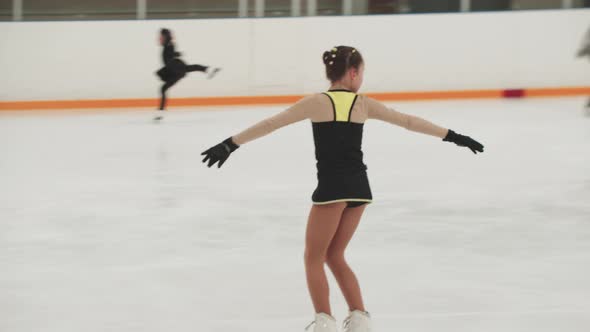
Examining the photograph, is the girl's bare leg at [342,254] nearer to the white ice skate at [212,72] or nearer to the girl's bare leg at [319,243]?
the girl's bare leg at [319,243]

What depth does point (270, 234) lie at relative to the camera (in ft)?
21.0

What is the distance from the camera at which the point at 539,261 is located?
18.3 feet

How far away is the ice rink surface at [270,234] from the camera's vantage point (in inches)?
178

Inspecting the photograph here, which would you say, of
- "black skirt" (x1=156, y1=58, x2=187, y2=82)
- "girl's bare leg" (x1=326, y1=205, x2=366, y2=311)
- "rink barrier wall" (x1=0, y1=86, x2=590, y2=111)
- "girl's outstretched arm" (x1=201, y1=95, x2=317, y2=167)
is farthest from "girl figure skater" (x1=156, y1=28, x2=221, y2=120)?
"girl's outstretched arm" (x1=201, y1=95, x2=317, y2=167)

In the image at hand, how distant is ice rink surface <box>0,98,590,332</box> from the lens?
4.52 meters

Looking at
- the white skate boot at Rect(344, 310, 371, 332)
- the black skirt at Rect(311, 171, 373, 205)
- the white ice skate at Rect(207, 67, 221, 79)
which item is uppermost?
the black skirt at Rect(311, 171, 373, 205)

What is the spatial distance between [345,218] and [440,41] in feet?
43.2

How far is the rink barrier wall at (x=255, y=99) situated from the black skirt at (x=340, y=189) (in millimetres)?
12164

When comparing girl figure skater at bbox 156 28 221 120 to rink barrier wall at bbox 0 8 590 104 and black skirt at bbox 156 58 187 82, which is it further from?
rink barrier wall at bbox 0 8 590 104

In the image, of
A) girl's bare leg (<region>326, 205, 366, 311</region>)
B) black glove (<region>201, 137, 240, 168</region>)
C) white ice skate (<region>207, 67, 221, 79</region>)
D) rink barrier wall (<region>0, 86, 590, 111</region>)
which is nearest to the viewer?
black glove (<region>201, 137, 240, 168</region>)

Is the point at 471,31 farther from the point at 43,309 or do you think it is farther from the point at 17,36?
the point at 43,309

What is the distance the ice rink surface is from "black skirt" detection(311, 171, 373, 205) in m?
0.79

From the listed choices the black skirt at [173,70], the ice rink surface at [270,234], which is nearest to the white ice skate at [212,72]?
the black skirt at [173,70]

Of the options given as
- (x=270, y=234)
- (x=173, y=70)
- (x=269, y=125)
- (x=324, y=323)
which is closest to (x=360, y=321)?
(x=324, y=323)
